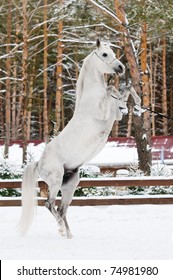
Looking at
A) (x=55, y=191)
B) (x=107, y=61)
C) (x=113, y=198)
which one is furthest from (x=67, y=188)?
(x=113, y=198)

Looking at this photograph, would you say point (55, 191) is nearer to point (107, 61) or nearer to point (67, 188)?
point (67, 188)

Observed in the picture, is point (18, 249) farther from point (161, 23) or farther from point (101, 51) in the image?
point (161, 23)

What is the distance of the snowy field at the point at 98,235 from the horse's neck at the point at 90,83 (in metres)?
1.61

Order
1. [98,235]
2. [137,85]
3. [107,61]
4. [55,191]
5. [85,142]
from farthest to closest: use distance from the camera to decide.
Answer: [137,85], [98,235], [55,191], [85,142], [107,61]

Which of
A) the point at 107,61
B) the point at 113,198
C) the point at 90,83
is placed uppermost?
the point at 107,61

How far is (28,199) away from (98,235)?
3.21 feet

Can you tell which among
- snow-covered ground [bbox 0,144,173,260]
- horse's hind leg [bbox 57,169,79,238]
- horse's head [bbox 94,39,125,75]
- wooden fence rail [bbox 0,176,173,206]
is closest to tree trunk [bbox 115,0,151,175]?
wooden fence rail [bbox 0,176,173,206]

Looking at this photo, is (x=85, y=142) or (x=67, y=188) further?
(x=67, y=188)

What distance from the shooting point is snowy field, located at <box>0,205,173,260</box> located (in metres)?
5.00

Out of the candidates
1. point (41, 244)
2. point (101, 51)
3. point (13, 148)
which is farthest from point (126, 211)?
point (13, 148)

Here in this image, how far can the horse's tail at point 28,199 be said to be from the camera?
5.96 meters

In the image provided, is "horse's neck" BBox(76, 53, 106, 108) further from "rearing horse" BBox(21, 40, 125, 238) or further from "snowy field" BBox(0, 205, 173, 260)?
"snowy field" BBox(0, 205, 173, 260)

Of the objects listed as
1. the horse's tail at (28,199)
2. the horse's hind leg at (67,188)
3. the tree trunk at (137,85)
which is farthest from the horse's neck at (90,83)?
the tree trunk at (137,85)

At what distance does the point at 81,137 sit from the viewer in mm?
5680
